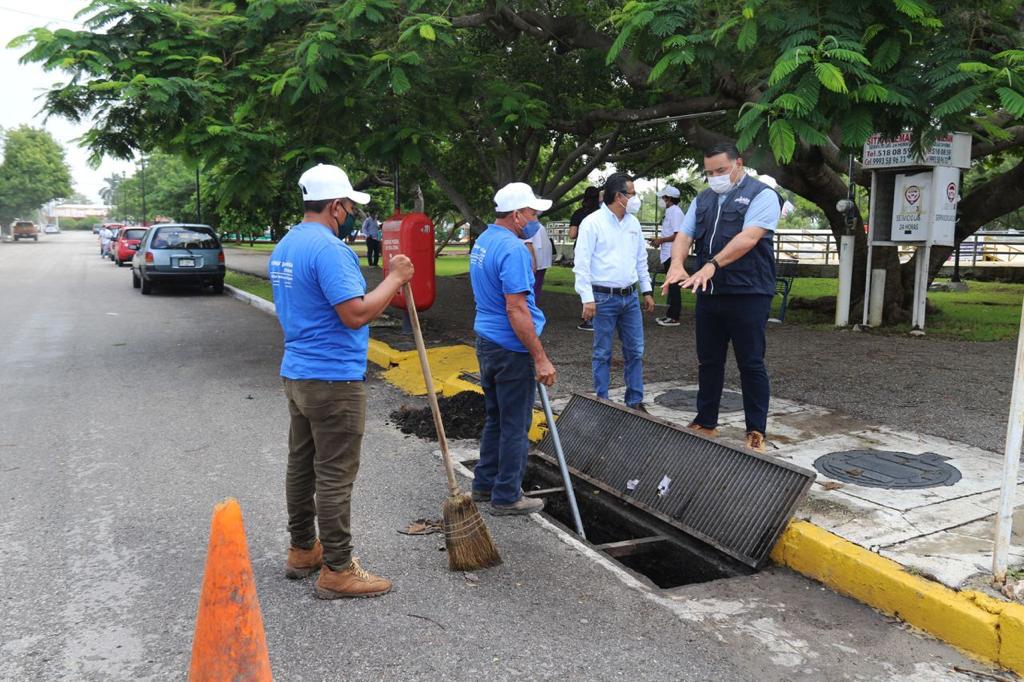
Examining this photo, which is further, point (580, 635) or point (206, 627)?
point (580, 635)

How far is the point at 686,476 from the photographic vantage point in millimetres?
4805

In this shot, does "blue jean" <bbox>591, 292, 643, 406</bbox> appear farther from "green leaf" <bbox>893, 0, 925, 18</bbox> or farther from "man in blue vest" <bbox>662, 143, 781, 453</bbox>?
"green leaf" <bbox>893, 0, 925, 18</bbox>

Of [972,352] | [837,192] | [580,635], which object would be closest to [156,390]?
[580,635]

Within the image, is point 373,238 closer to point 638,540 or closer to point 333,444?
point 638,540

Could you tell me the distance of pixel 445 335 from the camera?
11.3 m

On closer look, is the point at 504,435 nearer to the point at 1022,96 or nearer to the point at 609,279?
the point at 609,279

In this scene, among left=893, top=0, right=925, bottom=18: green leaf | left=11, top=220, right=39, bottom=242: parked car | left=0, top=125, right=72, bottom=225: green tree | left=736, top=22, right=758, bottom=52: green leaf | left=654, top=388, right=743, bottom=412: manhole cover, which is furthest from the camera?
left=0, top=125, right=72, bottom=225: green tree

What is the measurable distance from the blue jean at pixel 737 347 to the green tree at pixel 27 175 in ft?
300

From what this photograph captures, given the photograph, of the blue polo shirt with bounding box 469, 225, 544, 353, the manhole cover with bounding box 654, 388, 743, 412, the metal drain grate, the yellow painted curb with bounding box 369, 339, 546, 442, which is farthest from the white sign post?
the yellow painted curb with bounding box 369, 339, 546, 442

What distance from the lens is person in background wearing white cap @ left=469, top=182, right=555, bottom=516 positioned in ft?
15.2

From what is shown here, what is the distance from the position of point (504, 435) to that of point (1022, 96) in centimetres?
361

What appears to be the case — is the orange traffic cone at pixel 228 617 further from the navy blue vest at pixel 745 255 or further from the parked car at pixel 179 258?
the parked car at pixel 179 258

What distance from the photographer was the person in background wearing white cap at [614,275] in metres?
6.29

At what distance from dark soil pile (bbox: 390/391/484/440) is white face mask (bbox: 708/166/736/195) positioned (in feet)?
8.69
